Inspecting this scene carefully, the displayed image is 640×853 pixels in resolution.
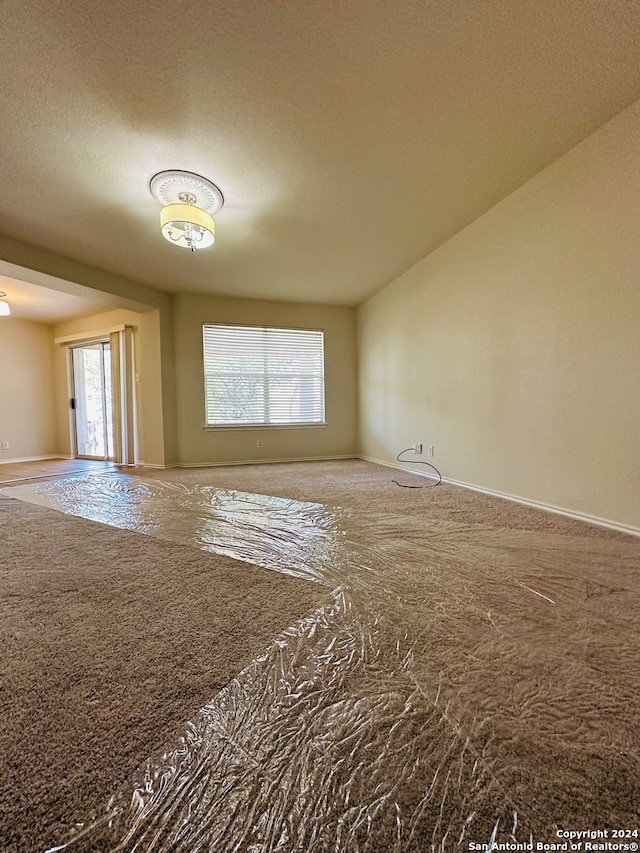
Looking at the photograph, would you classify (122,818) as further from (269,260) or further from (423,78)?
(269,260)

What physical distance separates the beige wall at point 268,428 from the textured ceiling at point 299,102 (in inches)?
76.0

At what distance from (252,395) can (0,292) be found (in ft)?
11.5

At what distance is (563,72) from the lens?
1.81 m

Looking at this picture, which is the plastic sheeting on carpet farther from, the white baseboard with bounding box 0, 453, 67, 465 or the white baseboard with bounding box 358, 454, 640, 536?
the white baseboard with bounding box 0, 453, 67, 465

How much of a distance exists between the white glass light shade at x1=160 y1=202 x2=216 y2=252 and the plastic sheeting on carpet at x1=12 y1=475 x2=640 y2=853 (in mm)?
2651

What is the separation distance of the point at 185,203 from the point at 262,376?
287 centimetres

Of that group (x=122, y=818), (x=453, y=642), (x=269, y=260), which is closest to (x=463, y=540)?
(x=453, y=642)

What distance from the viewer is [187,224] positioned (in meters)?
2.74

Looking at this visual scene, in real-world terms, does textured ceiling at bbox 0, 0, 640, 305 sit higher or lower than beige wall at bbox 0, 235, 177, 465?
higher

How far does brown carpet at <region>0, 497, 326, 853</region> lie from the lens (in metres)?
0.74

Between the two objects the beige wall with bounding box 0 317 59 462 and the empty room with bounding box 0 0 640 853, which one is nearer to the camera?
the empty room with bounding box 0 0 640 853

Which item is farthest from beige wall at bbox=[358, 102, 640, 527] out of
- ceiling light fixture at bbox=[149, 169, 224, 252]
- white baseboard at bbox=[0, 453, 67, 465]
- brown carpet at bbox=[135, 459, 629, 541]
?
white baseboard at bbox=[0, 453, 67, 465]

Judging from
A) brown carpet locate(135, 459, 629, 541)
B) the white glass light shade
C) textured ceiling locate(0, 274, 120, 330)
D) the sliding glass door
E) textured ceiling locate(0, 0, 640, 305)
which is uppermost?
textured ceiling locate(0, 0, 640, 305)

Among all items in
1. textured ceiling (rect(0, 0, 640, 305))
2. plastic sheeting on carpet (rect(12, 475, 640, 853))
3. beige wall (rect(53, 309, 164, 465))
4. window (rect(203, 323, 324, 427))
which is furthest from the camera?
window (rect(203, 323, 324, 427))
